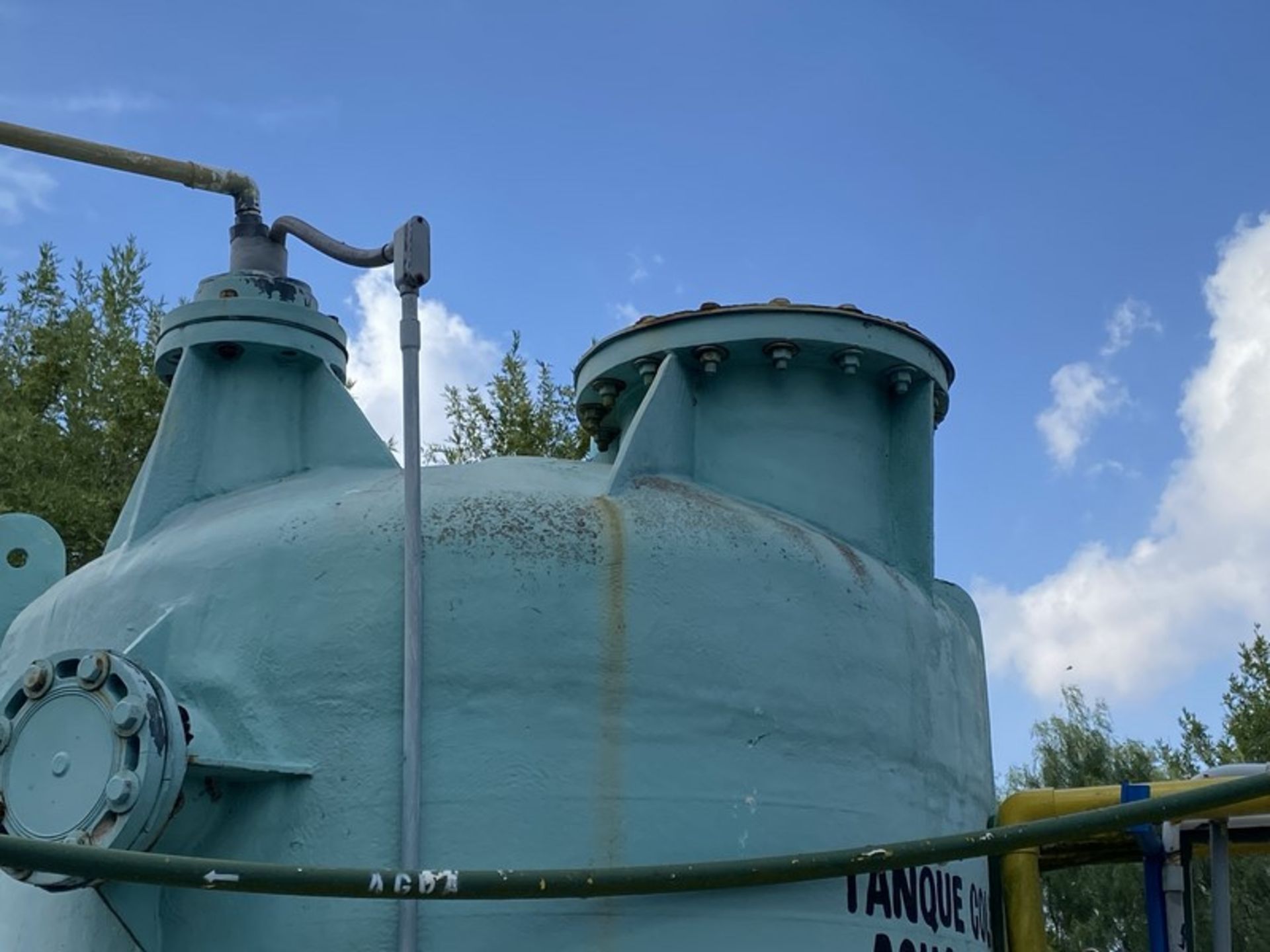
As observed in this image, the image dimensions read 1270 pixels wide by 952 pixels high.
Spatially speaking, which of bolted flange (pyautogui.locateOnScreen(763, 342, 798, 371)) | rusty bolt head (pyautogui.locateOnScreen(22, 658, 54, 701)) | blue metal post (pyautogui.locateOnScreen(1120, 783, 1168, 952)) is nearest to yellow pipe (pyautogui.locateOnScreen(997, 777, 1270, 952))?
blue metal post (pyautogui.locateOnScreen(1120, 783, 1168, 952))

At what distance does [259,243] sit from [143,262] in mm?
19352

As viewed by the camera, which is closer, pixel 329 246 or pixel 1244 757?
pixel 329 246

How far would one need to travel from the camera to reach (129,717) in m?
4.72

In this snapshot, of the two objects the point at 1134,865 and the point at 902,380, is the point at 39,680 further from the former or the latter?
the point at 1134,865

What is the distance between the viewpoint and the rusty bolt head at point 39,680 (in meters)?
4.91

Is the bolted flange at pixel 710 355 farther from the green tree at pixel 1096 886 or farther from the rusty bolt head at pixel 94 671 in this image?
the green tree at pixel 1096 886

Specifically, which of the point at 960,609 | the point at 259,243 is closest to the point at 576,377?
the point at 259,243

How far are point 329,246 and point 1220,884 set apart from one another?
4.28 m

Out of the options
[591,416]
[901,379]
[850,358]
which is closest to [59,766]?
[591,416]

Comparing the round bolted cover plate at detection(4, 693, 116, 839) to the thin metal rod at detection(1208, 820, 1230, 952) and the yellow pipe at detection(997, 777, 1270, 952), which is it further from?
the thin metal rod at detection(1208, 820, 1230, 952)

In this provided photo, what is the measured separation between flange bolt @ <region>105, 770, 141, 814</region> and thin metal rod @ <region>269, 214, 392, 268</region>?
2.15m

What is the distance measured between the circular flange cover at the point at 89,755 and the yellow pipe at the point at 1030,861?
11.5 ft

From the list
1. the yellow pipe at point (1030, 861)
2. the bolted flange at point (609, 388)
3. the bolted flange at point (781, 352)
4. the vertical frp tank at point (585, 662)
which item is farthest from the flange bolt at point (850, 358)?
the yellow pipe at point (1030, 861)

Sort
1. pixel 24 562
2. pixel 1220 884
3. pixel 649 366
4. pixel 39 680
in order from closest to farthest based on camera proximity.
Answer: pixel 39 680
pixel 1220 884
pixel 649 366
pixel 24 562
